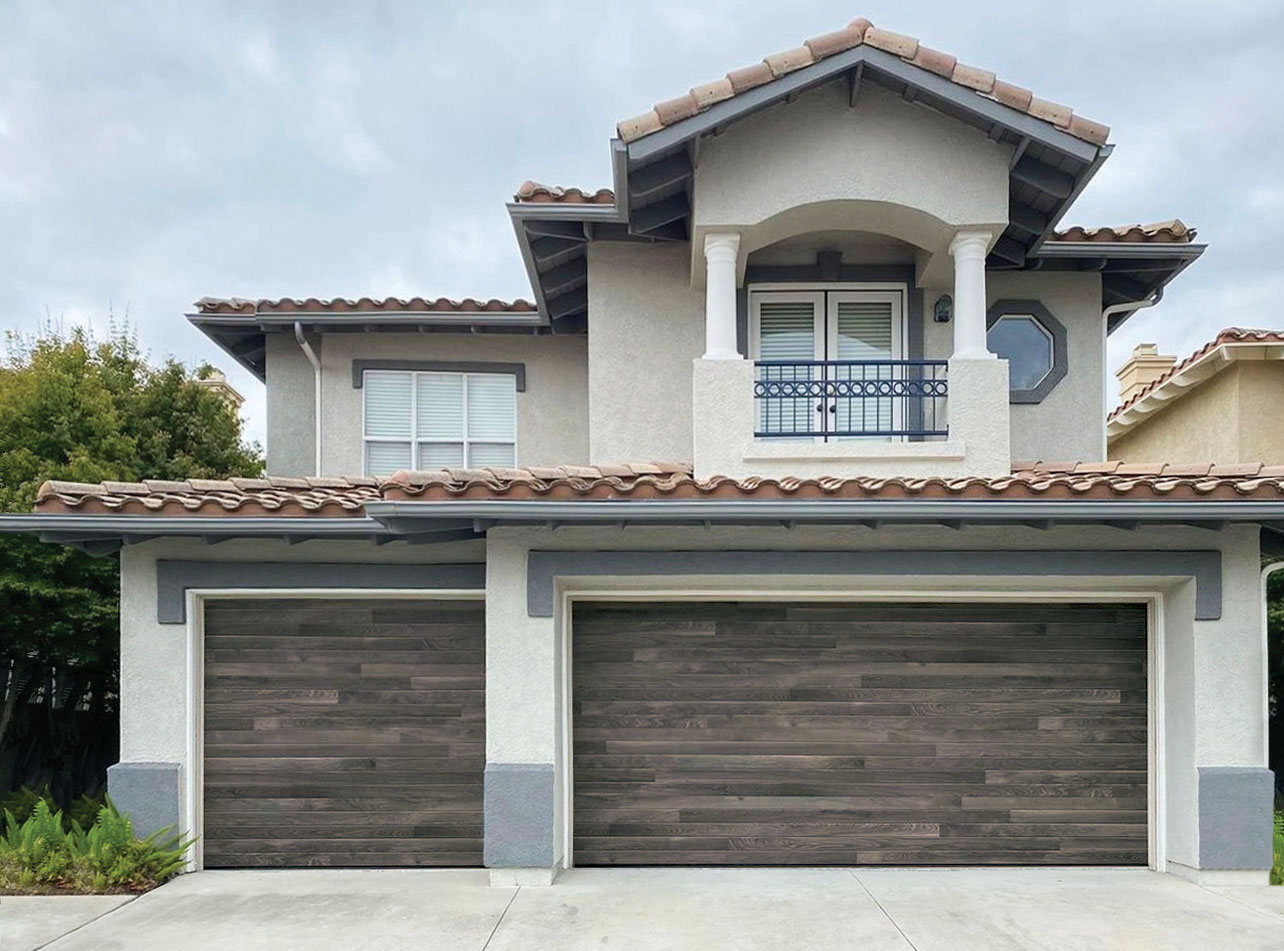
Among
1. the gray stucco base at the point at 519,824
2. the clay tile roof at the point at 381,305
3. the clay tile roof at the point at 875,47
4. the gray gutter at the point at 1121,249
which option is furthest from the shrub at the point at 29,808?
the gray gutter at the point at 1121,249

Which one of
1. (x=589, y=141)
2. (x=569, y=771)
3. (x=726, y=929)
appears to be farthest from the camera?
(x=589, y=141)

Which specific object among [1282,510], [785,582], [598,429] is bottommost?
[785,582]

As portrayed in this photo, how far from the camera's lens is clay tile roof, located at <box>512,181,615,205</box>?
28.9 feet

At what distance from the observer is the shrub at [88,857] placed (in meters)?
7.00

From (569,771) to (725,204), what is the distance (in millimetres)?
5661

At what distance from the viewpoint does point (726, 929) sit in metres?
6.19

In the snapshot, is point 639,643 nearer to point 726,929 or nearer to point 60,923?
point 726,929

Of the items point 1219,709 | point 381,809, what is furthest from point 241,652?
point 1219,709

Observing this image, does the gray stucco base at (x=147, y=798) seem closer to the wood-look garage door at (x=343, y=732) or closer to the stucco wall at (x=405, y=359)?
the wood-look garage door at (x=343, y=732)

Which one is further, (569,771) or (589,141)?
(589,141)

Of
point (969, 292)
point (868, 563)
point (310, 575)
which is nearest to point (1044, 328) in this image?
point (969, 292)

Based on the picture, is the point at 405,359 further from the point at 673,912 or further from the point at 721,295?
the point at 673,912

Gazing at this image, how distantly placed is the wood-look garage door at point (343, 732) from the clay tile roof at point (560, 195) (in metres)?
4.22

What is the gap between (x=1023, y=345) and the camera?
31.9ft
